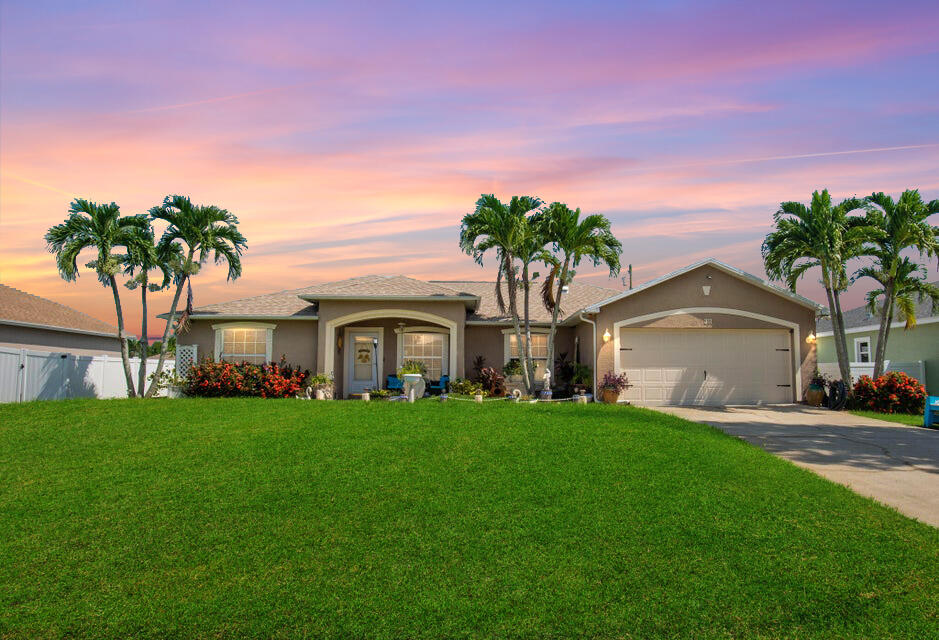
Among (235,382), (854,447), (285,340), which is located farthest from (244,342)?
(854,447)

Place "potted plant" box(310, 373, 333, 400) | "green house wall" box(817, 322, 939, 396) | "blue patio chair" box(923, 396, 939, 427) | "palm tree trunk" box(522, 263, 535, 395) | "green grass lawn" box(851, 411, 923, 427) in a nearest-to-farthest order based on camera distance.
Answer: "blue patio chair" box(923, 396, 939, 427) → "green grass lawn" box(851, 411, 923, 427) → "potted plant" box(310, 373, 333, 400) → "palm tree trunk" box(522, 263, 535, 395) → "green house wall" box(817, 322, 939, 396)

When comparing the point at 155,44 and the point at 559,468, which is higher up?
the point at 155,44

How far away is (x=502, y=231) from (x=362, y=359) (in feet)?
22.5

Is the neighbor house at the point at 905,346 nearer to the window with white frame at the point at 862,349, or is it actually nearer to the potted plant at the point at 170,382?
the window with white frame at the point at 862,349

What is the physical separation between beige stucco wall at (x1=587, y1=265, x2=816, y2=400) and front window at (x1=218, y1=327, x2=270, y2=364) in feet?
36.0

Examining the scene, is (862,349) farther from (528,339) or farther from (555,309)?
(528,339)

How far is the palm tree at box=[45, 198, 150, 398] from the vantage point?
52.5 ft

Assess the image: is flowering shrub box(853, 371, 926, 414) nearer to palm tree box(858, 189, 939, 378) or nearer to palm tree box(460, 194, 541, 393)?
palm tree box(858, 189, 939, 378)

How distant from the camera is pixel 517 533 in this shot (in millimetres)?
5770

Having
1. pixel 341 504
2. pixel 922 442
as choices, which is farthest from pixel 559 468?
pixel 922 442

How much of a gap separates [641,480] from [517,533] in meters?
2.26

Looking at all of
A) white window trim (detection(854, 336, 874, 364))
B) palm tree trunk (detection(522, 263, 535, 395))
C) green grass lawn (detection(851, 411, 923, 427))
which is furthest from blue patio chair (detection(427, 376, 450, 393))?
white window trim (detection(854, 336, 874, 364))

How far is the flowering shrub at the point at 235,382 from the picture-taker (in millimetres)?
16750

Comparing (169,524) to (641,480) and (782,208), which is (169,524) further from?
(782,208)
